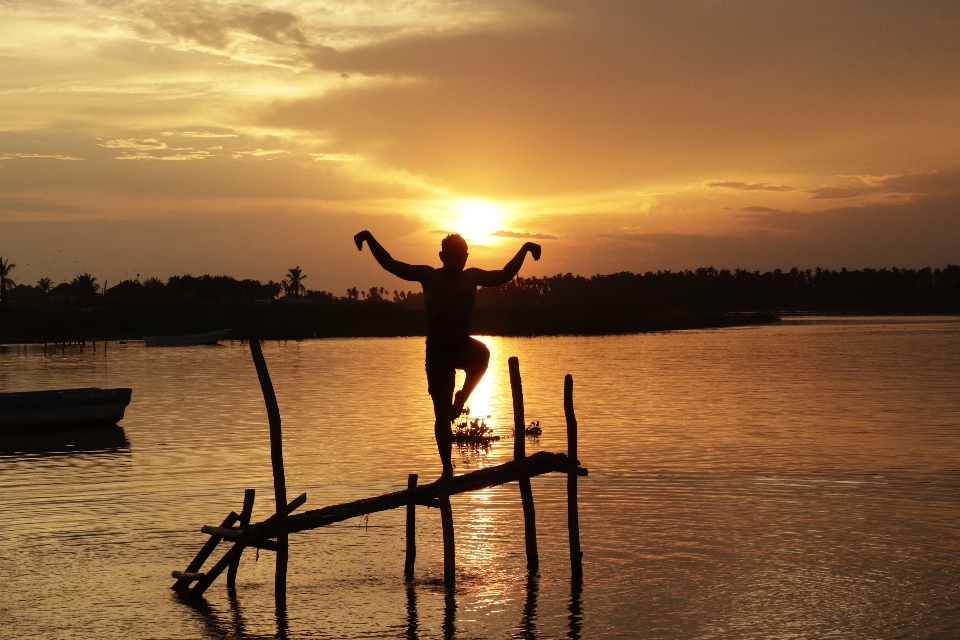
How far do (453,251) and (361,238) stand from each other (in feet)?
3.97

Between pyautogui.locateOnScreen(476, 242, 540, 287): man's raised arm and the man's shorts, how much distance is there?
0.78m

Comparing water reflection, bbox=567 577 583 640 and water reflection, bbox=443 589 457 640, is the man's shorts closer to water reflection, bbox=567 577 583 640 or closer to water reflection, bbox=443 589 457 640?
water reflection, bbox=443 589 457 640

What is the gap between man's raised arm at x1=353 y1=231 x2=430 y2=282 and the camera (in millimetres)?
13141

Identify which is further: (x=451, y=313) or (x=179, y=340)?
(x=179, y=340)

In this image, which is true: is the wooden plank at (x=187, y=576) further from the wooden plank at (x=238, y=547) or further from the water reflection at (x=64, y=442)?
the water reflection at (x=64, y=442)

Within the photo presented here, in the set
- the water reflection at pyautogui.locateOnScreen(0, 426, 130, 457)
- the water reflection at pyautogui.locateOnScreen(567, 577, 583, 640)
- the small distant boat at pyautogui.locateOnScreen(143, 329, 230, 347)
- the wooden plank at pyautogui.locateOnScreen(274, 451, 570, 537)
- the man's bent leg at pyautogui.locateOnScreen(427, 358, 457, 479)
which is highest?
the man's bent leg at pyautogui.locateOnScreen(427, 358, 457, 479)

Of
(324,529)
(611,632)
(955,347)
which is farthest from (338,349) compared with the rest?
(611,632)

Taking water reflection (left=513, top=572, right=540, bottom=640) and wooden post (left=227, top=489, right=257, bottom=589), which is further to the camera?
wooden post (left=227, top=489, right=257, bottom=589)

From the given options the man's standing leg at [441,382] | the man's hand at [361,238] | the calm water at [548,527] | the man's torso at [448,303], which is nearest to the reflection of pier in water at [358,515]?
the calm water at [548,527]

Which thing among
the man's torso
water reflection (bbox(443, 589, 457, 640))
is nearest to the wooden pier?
water reflection (bbox(443, 589, 457, 640))

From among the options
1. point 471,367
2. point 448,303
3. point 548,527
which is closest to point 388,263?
point 448,303

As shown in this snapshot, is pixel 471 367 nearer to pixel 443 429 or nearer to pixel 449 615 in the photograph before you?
pixel 443 429

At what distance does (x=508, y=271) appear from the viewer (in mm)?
13844

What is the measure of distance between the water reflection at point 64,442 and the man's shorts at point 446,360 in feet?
65.3
